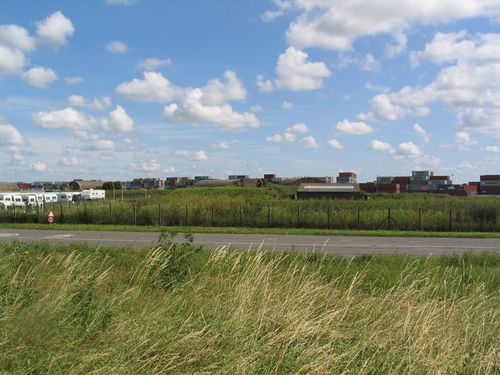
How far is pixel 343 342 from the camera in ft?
16.1

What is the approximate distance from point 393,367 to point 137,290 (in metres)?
3.77

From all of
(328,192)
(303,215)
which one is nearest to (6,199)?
(328,192)

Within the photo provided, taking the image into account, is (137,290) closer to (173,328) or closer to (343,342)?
(173,328)

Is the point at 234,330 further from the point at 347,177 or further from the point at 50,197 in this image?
the point at 347,177

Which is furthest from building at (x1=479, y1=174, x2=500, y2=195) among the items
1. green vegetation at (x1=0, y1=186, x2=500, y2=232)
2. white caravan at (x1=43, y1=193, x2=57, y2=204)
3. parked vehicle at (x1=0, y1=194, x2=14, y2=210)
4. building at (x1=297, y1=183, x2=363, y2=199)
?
parked vehicle at (x1=0, y1=194, x2=14, y2=210)

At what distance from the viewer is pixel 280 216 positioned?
108ft

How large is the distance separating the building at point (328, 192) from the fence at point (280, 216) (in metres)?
15.3

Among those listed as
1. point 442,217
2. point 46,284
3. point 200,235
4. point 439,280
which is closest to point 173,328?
point 46,284

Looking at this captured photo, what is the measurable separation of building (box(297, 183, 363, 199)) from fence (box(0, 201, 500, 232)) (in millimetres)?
15295

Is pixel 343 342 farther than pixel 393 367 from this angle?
Yes

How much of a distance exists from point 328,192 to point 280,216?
2314 centimetres

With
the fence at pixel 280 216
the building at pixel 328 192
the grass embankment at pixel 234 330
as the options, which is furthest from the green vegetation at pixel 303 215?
the grass embankment at pixel 234 330

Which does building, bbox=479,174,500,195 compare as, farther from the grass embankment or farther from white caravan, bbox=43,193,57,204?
the grass embankment

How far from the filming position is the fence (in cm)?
3109
